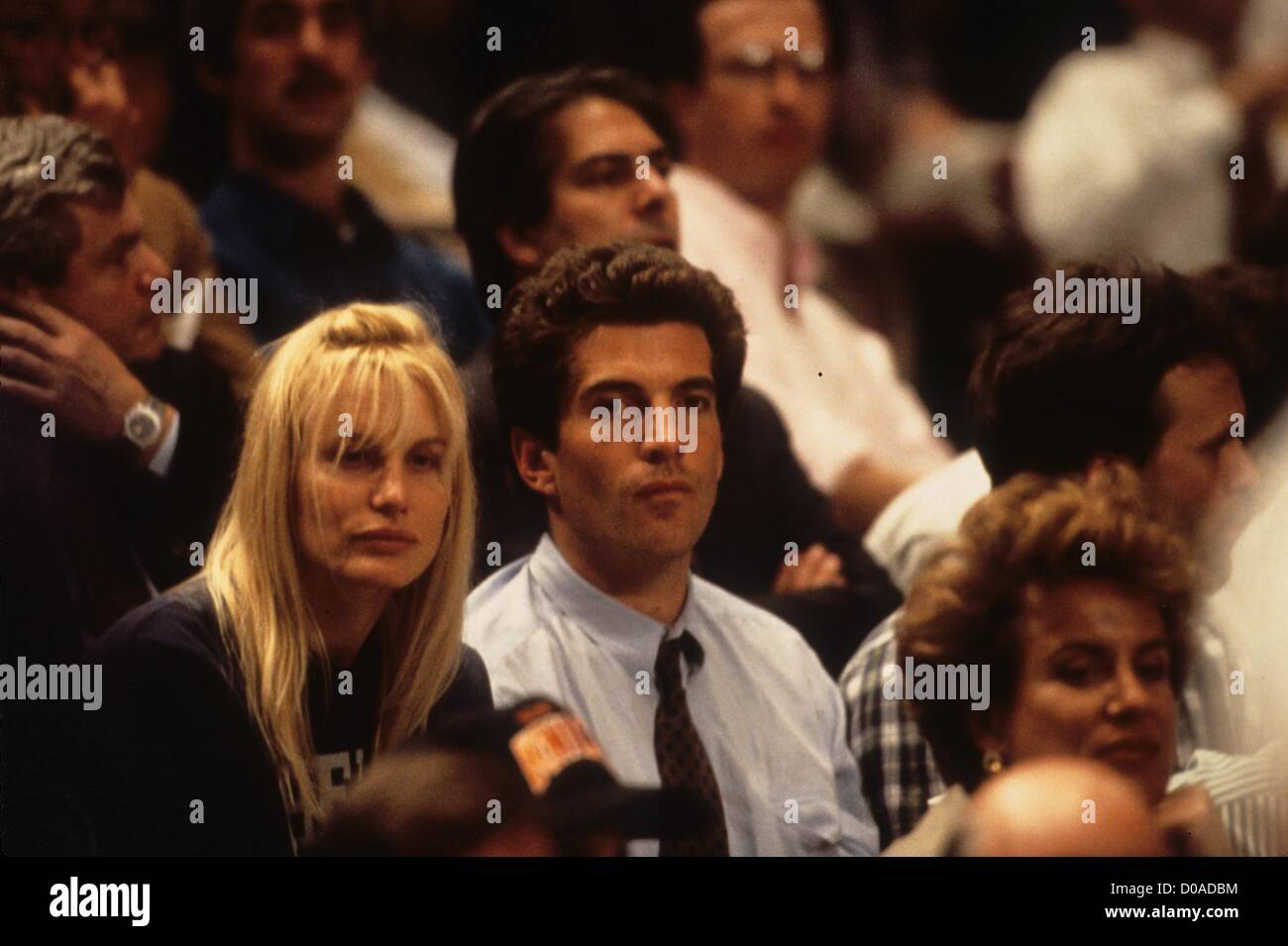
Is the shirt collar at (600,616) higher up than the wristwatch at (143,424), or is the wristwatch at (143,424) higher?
the wristwatch at (143,424)

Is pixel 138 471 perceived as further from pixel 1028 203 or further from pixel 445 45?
pixel 1028 203

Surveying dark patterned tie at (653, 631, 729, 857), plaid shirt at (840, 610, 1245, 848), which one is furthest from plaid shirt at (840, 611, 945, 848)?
dark patterned tie at (653, 631, 729, 857)

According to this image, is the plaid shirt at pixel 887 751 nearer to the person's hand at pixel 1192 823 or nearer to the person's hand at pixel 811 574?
the person's hand at pixel 811 574

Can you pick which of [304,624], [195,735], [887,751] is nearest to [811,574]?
[887,751]

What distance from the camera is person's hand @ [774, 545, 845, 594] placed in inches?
126

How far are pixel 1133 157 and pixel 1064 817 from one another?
1239 mm

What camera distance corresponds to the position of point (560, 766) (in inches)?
106

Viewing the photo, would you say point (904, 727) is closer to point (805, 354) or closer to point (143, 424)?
point (805, 354)

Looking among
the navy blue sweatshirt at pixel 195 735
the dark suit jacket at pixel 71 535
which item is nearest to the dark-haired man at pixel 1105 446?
the navy blue sweatshirt at pixel 195 735

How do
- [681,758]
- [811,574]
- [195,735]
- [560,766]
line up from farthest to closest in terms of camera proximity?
[811,574] < [681,758] < [195,735] < [560,766]

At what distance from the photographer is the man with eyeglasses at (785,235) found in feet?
10.6

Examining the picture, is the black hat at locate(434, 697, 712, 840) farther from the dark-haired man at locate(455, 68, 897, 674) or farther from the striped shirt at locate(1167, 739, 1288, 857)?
the striped shirt at locate(1167, 739, 1288, 857)

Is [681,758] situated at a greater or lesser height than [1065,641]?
lesser

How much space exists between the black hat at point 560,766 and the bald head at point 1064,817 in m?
0.47
